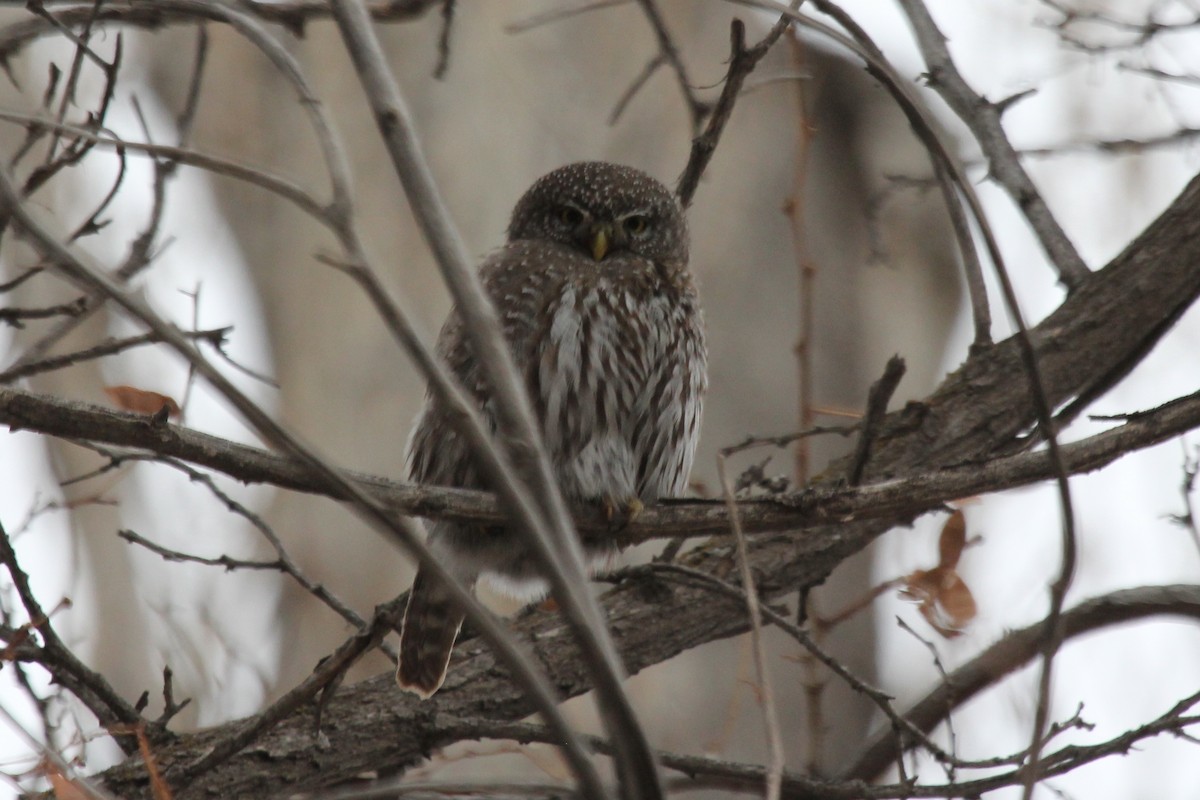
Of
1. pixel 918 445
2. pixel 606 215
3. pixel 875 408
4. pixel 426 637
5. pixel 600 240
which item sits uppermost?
pixel 606 215

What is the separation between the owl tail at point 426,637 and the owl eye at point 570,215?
1449 mm

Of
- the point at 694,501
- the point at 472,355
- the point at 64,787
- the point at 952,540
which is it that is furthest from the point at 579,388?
the point at 64,787

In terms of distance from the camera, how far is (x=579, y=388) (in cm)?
416

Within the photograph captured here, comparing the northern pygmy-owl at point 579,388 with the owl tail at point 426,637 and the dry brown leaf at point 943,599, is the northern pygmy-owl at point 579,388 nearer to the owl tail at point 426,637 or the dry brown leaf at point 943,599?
the owl tail at point 426,637

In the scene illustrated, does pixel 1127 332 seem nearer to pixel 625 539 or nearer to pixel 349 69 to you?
pixel 625 539

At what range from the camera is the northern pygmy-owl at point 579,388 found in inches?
161

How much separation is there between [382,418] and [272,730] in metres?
3.87

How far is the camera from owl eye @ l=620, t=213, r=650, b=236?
4.83 metres

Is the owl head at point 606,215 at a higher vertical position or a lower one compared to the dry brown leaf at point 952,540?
higher

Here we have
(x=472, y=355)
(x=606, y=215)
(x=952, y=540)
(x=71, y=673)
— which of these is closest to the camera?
(x=71, y=673)

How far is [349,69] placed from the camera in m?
8.30

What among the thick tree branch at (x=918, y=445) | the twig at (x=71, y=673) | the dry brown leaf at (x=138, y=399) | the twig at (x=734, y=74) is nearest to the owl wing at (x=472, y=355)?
the thick tree branch at (x=918, y=445)

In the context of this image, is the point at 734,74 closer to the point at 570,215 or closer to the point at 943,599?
the point at 570,215

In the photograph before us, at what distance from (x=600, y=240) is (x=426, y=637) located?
1.59m
